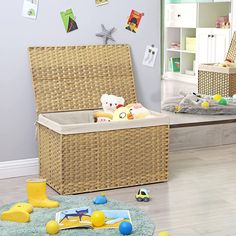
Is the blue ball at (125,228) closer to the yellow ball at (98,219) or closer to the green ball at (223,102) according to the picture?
the yellow ball at (98,219)

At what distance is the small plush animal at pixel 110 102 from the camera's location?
10.5ft

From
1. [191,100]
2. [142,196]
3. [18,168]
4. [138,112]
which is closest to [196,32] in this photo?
[191,100]

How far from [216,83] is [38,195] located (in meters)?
2.41

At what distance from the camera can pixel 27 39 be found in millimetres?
3164

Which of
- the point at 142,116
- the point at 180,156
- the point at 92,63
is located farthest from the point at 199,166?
the point at 92,63

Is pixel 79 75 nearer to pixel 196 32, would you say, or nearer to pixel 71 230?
pixel 71 230

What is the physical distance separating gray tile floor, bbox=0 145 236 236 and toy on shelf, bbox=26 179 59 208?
7.3 inches

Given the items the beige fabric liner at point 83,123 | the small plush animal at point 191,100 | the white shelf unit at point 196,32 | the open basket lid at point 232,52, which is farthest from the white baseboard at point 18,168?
the open basket lid at point 232,52

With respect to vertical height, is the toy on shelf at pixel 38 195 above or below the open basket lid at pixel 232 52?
below

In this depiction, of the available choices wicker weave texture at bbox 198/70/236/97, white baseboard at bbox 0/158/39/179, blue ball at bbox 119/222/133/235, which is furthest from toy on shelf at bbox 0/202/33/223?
wicker weave texture at bbox 198/70/236/97

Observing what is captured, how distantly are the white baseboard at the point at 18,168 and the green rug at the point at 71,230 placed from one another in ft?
1.83

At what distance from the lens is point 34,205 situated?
2.62 m

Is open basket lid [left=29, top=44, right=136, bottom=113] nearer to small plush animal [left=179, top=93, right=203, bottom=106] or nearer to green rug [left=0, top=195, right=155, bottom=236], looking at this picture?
green rug [left=0, top=195, right=155, bottom=236]

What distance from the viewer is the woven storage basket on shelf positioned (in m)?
4.58
